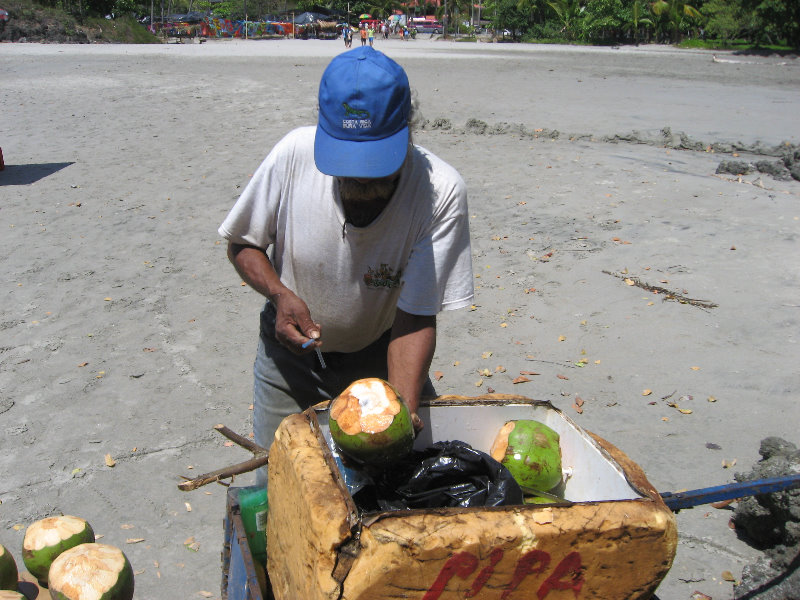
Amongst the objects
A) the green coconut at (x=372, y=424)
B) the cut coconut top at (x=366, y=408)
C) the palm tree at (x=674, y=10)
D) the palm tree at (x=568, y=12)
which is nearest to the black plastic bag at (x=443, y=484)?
the green coconut at (x=372, y=424)

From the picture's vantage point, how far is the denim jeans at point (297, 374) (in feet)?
8.13

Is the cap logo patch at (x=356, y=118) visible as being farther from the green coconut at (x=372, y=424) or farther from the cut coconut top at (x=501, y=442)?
the cut coconut top at (x=501, y=442)

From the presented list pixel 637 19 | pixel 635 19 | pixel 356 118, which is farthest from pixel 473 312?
pixel 637 19

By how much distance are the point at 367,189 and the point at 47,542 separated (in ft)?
5.03

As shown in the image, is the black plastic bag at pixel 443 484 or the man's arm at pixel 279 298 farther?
the man's arm at pixel 279 298

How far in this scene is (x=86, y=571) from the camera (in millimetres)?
2125

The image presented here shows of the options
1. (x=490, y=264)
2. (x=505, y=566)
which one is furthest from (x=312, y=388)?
(x=490, y=264)

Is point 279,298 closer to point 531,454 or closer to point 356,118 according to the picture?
point 356,118

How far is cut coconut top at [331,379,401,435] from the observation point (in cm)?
174

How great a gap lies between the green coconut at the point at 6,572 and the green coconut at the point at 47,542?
0.06m

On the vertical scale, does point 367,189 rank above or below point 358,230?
above

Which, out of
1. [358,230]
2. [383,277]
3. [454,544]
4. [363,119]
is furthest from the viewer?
[383,277]

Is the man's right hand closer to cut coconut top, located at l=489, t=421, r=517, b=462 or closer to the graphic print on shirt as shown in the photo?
the graphic print on shirt

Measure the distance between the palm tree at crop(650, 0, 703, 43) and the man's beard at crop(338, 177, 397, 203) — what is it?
43.7 metres
